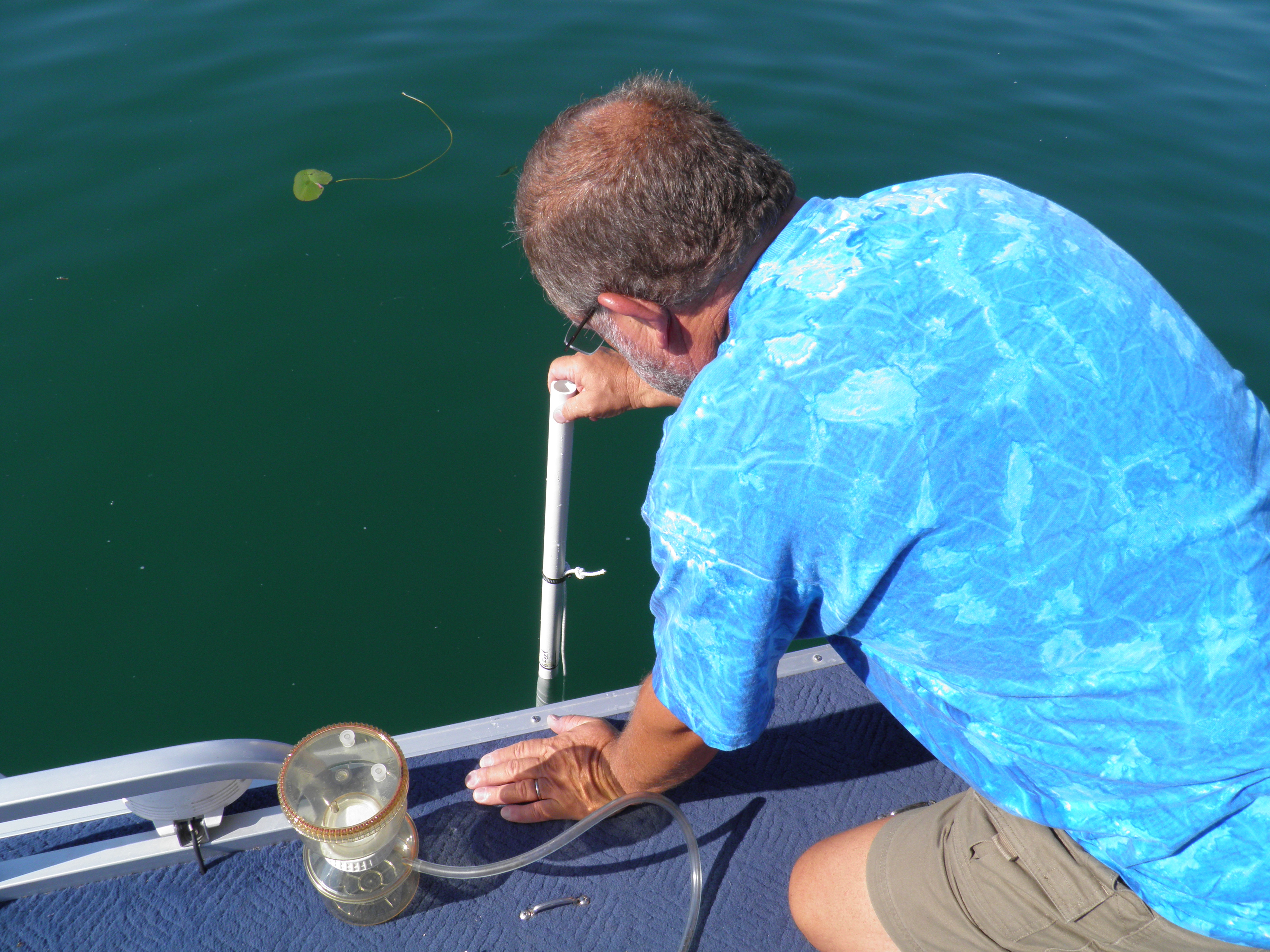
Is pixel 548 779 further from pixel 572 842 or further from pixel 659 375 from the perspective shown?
pixel 659 375

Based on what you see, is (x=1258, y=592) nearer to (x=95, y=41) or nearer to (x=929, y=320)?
(x=929, y=320)

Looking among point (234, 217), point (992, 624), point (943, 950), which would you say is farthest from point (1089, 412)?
point (234, 217)

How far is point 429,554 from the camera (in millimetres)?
3143

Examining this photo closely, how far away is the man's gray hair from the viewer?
1.15m

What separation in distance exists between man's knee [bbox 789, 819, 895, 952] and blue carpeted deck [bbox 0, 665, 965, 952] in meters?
0.07

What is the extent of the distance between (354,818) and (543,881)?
0.42 meters

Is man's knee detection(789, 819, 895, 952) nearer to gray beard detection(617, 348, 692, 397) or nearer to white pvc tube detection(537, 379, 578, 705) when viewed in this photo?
white pvc tube detection(537, 379, 578, 705)

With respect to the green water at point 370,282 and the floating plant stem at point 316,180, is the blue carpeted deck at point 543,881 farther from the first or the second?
the floating plant stem at point 316,180

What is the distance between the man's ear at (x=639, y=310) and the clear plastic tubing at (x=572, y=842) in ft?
3.14

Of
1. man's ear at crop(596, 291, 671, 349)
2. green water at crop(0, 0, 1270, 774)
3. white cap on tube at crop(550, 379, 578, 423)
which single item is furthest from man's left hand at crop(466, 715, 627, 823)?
green water at crop(0, 0, 1270, 774)

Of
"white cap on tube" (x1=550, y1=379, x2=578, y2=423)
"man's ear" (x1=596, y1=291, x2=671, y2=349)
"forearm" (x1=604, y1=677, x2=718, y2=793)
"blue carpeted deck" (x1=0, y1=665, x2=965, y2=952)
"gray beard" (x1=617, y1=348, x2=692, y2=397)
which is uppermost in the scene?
"man's ear" (x1=596, y1=291, x2=671, y2=349)

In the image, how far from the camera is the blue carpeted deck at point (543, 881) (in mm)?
1647

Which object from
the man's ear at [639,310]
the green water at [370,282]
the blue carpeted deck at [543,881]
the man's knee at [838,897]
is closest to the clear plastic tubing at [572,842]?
the blue carpeted deck at [543,881]

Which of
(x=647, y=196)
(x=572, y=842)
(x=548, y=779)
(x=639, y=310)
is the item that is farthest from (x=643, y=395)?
(x=572, y=842)
